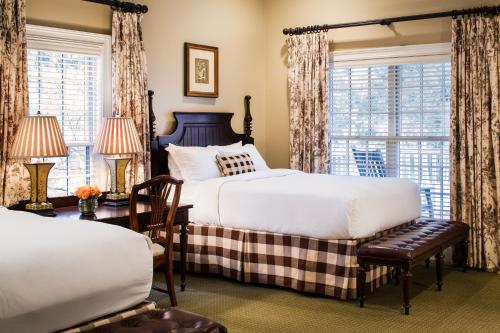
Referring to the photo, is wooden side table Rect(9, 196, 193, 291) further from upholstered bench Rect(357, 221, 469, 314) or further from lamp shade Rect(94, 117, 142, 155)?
upholstered bench Rect(357, 221, 469, 314)

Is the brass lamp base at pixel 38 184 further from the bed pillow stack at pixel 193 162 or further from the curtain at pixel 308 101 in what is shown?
the curtain at pixel 308 101

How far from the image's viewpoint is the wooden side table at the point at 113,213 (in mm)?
4168

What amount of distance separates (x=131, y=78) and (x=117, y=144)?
0.78 m

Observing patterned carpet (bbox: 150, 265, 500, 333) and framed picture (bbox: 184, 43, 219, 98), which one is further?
framed picture (bbox: 184, 43, 219, 98)

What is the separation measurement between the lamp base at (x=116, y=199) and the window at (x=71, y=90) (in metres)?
0.58

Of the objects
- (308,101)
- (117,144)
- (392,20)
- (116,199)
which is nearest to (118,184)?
(116,199)

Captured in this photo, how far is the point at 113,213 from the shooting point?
4324 mm

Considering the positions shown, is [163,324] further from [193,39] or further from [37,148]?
[193,39]

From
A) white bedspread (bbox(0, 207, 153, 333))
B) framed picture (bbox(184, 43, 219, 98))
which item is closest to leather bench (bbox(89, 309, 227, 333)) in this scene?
white bedspread (bbox(0, 207, 153, 333))

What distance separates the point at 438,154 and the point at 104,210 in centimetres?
341

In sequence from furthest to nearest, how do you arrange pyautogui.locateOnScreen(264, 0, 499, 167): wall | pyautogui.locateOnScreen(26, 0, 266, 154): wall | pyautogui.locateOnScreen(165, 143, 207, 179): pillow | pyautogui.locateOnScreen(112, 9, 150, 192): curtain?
pyautogui.locateOnScreen(264, 0, 499, 167): wall → pyautogui.locateOnScreen(165, 143, 207, 179): pillow → pyautogui.locateOnScreen(112, 9, 150, 192): curtain → pyautogui.locateOnScreen(26, 0, 266, 154): wall

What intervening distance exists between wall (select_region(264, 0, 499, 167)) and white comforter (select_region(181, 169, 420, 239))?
60.9 inches

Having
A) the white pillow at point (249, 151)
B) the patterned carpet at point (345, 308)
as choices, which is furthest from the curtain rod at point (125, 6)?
the patterned carpet at point (345, 308)

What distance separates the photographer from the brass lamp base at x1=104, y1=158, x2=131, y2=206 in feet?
15.4
